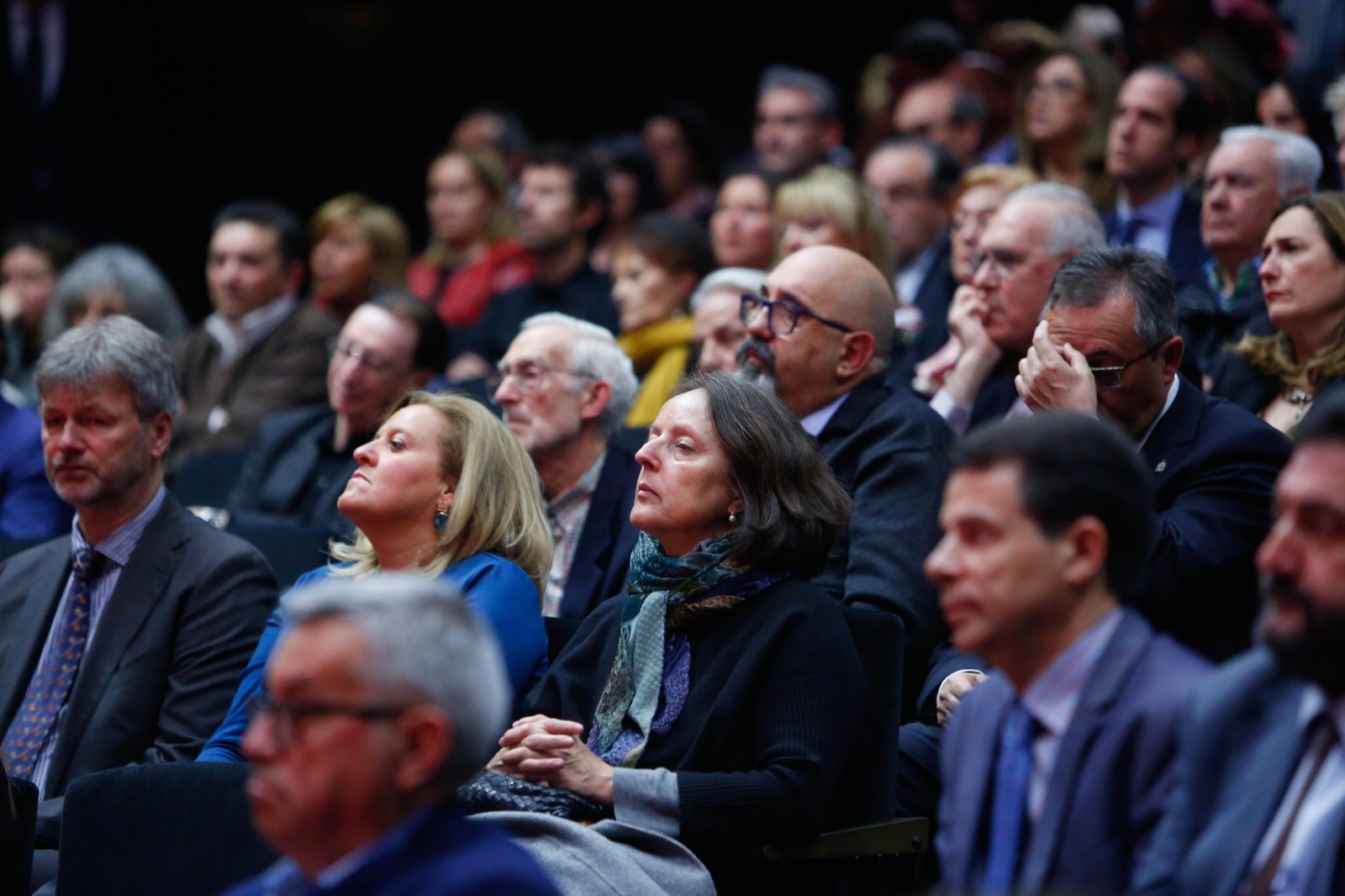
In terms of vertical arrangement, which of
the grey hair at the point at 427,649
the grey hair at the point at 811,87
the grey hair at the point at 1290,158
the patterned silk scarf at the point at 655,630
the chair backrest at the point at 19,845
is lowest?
the chair backrest at the point at 19,845

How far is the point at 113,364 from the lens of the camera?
386 cm

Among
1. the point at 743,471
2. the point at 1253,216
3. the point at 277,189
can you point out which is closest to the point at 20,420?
the point at 743,471

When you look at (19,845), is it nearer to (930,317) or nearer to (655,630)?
(655,630)

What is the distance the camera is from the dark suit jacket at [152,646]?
142 inches

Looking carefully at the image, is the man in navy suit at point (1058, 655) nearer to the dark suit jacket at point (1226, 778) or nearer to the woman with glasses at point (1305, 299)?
the dark suit jacket at point (1226, 778)

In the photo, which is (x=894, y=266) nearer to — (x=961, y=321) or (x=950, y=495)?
(x=961, y=321)

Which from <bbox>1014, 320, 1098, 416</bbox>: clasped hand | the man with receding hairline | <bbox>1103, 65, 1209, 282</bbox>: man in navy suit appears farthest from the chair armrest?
<bbox>1103, 65, 1209, 282</bbox>: man in navy suit

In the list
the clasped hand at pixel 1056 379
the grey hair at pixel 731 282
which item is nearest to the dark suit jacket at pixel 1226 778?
the clasped hand at pixel 1056 379

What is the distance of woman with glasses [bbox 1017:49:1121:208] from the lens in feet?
20.9

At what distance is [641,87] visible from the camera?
31.9 feet

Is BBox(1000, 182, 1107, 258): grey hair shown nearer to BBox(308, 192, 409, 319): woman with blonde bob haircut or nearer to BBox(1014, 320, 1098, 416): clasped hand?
BBox(1014, 320, 1098, 416): clasped hand

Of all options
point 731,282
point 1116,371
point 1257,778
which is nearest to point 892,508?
point 1116,371

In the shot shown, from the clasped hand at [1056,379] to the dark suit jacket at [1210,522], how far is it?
22 centimetres

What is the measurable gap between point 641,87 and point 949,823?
26.0ft
